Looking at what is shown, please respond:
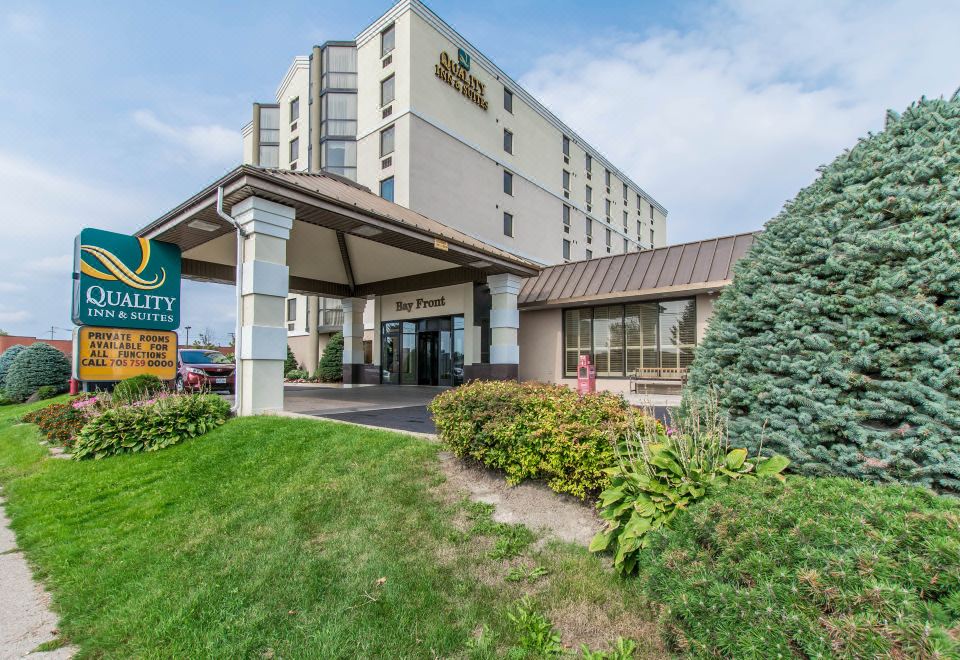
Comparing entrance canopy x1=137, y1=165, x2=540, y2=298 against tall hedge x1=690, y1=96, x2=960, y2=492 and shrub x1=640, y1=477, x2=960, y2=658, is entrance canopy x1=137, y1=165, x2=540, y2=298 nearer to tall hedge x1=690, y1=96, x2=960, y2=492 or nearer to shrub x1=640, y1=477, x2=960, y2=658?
tall hedge x1=690, y1=96, x2=960, y2=492

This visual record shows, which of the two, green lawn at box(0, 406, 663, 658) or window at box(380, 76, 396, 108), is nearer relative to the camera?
green lawn at box(0, 406, 663, 658)

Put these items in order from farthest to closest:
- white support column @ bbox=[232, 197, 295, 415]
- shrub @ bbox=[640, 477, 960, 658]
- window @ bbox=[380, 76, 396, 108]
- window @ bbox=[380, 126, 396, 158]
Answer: window @ bbox=[380, 76, 396, 108] < window @ bbox=[380, 126, 396, 158] < white support column @ bbox=[232, 197, 295, 415] < shrub @ bbox=[640, 477, 960, 658]

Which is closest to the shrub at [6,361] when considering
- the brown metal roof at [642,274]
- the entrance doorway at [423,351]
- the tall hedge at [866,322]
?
the entrance doorway at [423,351]

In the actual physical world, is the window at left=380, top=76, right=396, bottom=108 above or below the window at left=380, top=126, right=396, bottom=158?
above

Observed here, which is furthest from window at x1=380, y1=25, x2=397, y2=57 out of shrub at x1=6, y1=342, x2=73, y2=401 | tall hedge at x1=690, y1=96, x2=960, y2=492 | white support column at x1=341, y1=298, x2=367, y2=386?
tall hedge at x1=690, y1=96, x2=960, y2=492

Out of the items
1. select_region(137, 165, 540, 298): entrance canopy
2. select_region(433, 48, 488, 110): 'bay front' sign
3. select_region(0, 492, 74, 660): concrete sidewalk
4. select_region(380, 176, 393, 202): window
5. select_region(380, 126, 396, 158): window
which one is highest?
select_region(433, 48, 488, 110): 'bay front' sign

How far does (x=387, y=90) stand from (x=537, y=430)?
24.1m

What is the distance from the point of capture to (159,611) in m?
3.39

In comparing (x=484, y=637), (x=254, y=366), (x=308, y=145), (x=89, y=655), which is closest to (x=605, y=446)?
(x=484, y=637)

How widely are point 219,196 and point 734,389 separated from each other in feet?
31.5

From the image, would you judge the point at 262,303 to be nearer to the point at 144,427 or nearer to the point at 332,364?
the point at 144,427

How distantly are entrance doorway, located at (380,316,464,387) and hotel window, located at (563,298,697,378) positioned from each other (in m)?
4.66

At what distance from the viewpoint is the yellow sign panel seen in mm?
10742

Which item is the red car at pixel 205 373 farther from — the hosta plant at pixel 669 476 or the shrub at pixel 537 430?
the hosta plant at pixel 669 476
